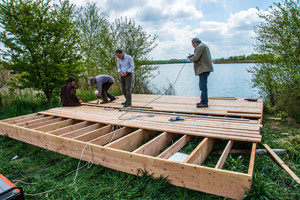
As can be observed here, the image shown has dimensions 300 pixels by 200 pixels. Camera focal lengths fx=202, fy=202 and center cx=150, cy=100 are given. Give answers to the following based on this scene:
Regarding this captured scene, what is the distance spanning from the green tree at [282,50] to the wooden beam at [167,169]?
3.74 m

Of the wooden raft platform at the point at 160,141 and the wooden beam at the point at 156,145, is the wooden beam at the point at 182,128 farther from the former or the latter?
the wooden beam at the point at 156,145

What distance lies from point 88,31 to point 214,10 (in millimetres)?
6486

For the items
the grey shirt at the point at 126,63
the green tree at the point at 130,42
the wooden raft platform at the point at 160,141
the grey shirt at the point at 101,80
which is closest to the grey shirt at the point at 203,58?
the wooden raft platform at the point at 160,141

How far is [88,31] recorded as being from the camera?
10445 mm

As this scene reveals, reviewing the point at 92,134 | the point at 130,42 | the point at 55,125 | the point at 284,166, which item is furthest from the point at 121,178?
the point at 130,42

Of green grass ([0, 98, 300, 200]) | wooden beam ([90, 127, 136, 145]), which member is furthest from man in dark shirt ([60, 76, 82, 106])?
wooden beam ([90, 127, 136, 145])

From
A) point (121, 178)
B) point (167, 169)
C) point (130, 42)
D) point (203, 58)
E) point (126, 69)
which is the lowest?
point (121, 178)

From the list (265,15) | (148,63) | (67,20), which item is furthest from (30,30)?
(265,15)

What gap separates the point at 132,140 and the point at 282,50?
176 inches

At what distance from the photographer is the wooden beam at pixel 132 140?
9.17 ft

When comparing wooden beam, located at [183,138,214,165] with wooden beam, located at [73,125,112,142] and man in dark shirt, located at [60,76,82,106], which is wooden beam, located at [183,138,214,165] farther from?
man in dark shirt, located at [60,76,82,106]

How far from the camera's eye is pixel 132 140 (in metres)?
3.05

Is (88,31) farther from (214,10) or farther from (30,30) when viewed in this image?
(214,10)

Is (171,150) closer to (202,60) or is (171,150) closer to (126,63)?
(202,60)
